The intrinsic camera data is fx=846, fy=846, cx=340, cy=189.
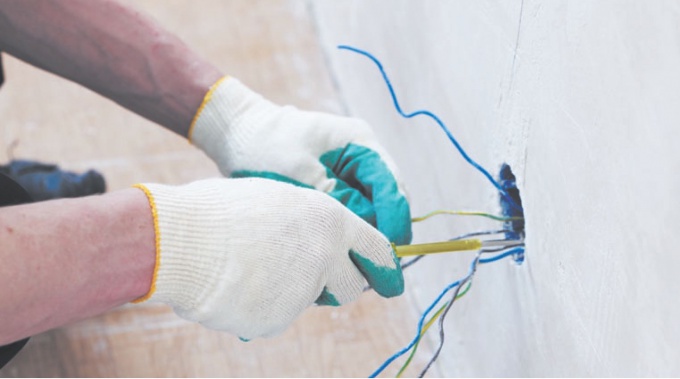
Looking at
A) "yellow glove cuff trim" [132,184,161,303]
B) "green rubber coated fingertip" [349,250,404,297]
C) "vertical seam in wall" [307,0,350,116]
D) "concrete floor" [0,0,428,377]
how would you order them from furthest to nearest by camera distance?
"vertical seam in wall" [307,0,350,116], "concrete floor" [0,0,428,377], "green rubber coated fingertip" [349,250,404,297], "yellow glove cuff trim" [132,184,161,303]

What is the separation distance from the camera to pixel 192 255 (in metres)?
0.82

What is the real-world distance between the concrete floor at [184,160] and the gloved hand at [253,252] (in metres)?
0.42

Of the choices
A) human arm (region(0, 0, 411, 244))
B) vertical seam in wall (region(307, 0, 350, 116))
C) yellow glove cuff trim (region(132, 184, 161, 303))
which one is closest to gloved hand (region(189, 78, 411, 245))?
human arm (region(0, 0, 411, 244))

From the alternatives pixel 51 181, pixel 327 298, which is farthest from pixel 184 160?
→ pixel 327 298

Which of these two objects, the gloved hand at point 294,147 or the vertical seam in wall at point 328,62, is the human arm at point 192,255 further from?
the vertical seam in wall at point 328,62

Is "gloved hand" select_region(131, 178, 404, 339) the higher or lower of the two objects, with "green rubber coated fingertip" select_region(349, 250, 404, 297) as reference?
higher

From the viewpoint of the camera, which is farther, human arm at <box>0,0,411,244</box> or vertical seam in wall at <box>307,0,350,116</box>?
vertical seam in wall at <box>307,0,350,116</box>

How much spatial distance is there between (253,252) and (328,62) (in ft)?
3.80

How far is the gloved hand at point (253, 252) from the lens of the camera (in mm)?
827

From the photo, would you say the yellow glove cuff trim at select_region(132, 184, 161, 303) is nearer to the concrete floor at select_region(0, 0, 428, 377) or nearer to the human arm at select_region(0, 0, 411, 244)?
the human arm at select_region(0, 0, 411, 244)

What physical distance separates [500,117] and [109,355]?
746mm

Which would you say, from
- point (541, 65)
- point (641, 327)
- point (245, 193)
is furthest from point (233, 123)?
point (641, 327)

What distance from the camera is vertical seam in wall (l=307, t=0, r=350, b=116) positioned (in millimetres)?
1830

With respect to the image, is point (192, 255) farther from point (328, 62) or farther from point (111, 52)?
point (328, 62)
